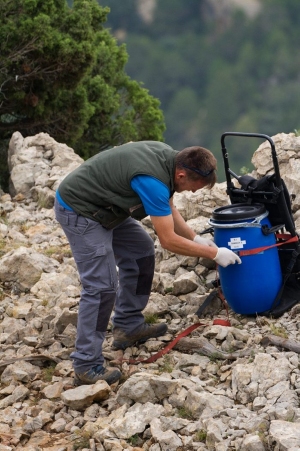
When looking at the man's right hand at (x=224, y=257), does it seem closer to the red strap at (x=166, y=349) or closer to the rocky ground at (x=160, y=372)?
the rocky ground at (x=160, y=372)

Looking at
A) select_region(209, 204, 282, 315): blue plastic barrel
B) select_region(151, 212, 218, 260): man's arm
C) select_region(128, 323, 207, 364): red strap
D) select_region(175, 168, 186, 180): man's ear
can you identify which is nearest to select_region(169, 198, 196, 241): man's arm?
select_region(209, 204, 282, 315): blue plastic barrel

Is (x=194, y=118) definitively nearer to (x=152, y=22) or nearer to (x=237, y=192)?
(x=152, y=22)

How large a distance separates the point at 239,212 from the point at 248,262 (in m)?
0.37

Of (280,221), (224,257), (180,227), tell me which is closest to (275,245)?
(280,221)

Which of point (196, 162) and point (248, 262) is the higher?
point (196, 162)

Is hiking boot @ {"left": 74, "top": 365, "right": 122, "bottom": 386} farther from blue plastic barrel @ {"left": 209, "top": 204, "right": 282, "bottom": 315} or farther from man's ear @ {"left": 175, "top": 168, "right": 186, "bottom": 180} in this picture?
man's ear @ {"left": 175, "top": 168, "right": 186, "bottom": 180}

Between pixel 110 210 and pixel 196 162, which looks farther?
pixel 110 210

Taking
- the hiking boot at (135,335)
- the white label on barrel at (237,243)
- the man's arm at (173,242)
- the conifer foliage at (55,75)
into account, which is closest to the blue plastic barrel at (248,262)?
the white label on barrel at (237,243)

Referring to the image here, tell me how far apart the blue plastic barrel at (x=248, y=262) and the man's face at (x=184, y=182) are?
644 mm

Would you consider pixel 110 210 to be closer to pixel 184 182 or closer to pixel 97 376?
pixel 184 182

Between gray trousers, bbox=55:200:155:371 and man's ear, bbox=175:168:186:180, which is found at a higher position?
man's ear, bbox=175:168:186:180

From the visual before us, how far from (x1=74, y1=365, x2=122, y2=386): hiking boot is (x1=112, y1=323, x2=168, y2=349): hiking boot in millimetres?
484

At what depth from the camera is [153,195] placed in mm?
5246

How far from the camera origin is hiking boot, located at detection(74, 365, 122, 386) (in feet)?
18.4
